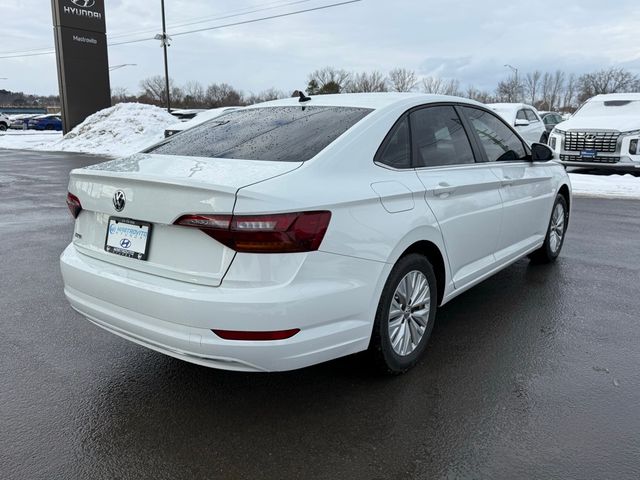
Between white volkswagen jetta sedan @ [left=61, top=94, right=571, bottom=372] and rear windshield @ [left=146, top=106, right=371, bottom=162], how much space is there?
0.02 m

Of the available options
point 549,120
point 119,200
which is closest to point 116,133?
point 549,120

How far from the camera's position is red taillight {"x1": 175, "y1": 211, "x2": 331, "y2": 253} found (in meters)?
2.45

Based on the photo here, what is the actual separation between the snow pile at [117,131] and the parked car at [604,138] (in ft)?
56.6

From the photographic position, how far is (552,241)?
5.66 metres

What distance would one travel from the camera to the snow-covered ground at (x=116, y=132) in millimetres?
24766

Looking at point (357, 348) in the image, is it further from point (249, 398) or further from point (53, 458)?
point (53, 458)

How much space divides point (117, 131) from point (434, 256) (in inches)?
997

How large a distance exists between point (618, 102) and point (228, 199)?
14919 mm

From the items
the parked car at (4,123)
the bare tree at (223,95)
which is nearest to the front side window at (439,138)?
the parked car at (4,123)

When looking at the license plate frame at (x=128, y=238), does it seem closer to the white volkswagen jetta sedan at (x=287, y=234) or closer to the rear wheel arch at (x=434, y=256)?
the white volkswagen jetta sedan at (x=287, y=234)

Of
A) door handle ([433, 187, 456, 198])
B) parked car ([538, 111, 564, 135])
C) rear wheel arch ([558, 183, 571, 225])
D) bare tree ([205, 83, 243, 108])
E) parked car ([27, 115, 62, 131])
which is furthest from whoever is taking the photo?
bare tree ([205, 83, 243, 108])

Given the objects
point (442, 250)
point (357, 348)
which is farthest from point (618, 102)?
point (357, 348)

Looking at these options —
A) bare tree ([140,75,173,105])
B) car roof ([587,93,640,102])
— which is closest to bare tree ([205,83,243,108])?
bare tree ([140,75,173,105])

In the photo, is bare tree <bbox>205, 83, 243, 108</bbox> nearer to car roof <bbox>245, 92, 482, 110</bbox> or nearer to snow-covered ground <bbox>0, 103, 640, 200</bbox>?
snow-covered ground <bbox>0, 103, 640, 200</bbox>
